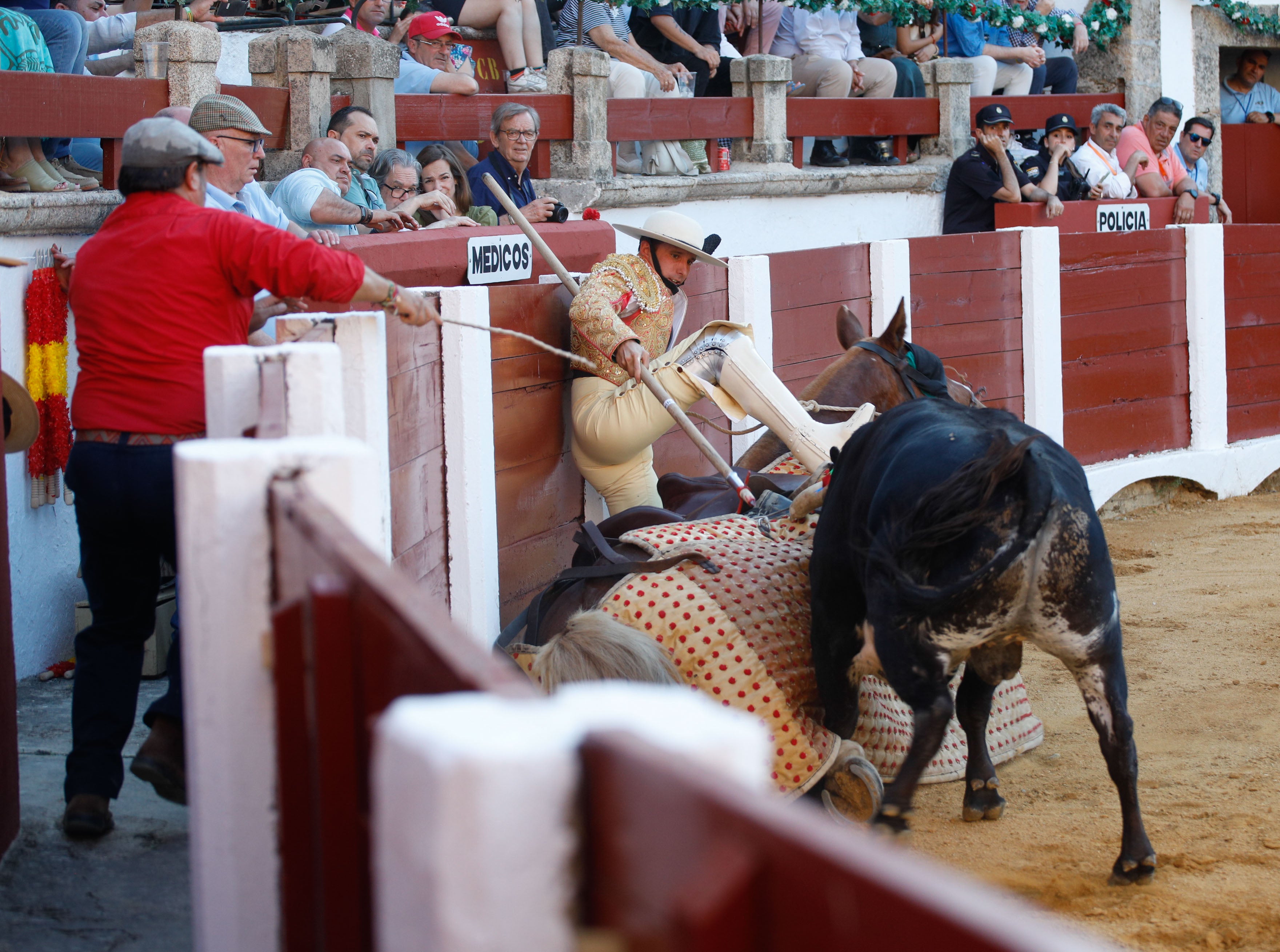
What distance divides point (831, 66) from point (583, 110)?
274 centimetres

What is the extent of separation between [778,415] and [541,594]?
1.13 meters

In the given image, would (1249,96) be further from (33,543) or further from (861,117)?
(33,543)

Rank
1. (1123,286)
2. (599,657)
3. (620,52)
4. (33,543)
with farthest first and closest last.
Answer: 1. (620,52)
2. (1123,286)
3. (33,543)
4. (599,657)

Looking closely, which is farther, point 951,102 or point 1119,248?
point 951,102

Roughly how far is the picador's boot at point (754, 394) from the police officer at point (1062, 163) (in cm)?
561

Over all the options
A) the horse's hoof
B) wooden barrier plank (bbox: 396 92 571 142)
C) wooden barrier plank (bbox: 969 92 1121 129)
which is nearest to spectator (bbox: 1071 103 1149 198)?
wooden barrier plank (bbox: 969 92 1121 129)

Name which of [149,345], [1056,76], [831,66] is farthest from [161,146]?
[1056,76]

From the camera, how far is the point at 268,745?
4.84 feet

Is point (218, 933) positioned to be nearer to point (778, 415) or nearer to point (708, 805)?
point (708, 805)

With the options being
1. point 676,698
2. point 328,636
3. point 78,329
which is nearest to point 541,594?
point 78,329

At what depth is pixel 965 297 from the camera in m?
7.63

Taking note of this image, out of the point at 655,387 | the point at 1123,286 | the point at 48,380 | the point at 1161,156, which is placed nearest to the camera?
the point at 48,380

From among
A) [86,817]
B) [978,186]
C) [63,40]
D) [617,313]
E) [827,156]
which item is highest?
[827,156]

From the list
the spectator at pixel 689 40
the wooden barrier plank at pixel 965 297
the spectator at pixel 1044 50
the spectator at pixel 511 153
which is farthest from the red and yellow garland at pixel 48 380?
the spectator at pixel 1044 50
